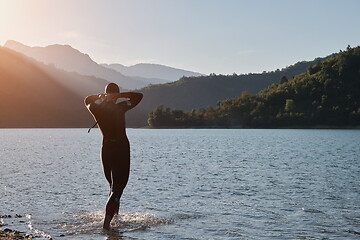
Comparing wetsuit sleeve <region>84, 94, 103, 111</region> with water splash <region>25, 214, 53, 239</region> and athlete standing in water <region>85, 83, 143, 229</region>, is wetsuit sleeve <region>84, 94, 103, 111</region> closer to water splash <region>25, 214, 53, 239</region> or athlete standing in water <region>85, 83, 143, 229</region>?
athlete standing in water <region>85, 83, 143, 229</region>

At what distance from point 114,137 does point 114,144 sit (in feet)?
A: 0.63

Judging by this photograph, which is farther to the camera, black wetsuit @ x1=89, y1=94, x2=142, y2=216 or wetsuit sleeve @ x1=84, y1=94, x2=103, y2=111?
wetsuit sleeve @ x1=84, y1=94, x2=103, y2=111

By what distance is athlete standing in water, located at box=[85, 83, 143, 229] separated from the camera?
12453 millimetres

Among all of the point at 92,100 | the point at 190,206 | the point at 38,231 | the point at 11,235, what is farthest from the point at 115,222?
the point at 190,206

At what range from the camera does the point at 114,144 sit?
12.6 meters

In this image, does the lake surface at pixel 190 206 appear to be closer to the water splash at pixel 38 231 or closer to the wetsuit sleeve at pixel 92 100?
the water splash at pixel 38 231

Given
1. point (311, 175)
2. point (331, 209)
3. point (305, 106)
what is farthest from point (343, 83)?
point (331, 209)

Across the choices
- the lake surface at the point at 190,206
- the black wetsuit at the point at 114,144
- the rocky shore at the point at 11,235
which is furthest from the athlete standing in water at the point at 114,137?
the rocky shore at the point at 11,235

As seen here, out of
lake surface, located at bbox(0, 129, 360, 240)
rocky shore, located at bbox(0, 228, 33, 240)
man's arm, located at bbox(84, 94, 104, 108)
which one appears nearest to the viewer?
rocky shore, located at bbox(0, 228, 33, 240)

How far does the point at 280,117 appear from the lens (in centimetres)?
19488

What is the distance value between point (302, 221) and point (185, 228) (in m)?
3.81

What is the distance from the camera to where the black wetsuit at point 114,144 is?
1246 centimetres

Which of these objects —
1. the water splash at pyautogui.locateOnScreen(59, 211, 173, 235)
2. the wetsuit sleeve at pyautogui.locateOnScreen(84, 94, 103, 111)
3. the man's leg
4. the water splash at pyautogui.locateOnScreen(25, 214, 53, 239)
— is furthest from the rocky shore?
the wetsuit sleeve at pyautogui.locateOnScreen(84, 94, 103, 111)

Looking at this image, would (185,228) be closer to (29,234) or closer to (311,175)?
(29,234)
